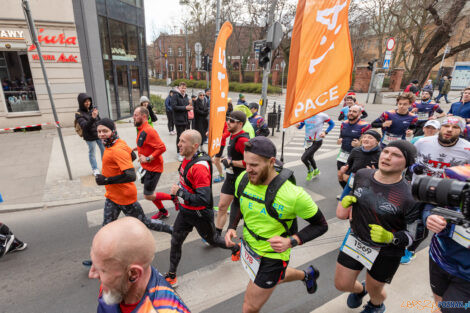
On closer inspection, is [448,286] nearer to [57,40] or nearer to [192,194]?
[192,194]

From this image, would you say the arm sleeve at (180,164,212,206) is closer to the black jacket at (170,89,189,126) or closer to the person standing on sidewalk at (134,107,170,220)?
the person standing on sidewalk at (134,107,170,220)

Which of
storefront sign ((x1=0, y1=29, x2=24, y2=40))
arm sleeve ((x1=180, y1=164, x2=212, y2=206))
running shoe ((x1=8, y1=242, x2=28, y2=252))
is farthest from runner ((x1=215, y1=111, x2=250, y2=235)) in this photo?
storefront sign ((x1=0, y1=29, x2=24, y2=40))

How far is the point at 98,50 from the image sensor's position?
40.0 ft

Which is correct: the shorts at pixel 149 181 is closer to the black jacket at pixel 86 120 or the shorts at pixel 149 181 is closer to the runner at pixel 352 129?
the black jacket at pixel 86 120

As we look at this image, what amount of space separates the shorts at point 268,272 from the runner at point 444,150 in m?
2.78

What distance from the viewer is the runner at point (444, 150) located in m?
3.37

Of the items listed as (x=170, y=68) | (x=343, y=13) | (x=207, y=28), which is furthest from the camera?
(x=170, y=68)

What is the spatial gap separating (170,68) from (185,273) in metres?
74.1

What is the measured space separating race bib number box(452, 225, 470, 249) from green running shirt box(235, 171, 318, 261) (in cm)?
102

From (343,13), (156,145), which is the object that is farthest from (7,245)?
(343,13)

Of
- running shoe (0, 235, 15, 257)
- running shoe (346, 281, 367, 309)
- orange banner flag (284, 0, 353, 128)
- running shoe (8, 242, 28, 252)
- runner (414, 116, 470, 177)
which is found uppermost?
orange banner flag (284, 0, 353, 128)

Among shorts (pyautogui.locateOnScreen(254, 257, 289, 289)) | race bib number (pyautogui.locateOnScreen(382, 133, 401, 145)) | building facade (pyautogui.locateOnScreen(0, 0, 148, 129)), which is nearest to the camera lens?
shorts (pyautogui.locateOnScreen(254, 257, 289, 289))

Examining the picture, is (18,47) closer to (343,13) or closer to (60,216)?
(60,216)

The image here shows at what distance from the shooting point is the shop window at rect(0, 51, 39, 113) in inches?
444
